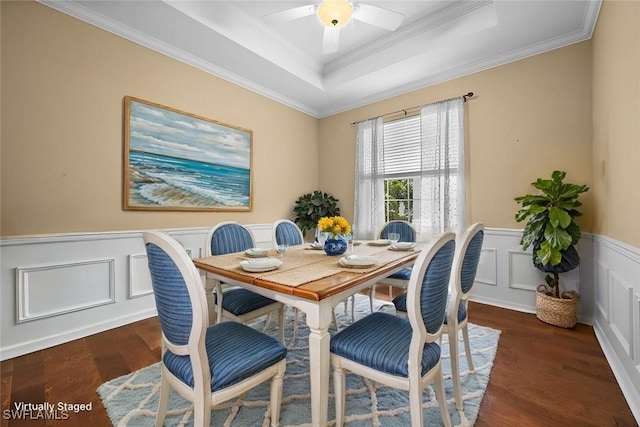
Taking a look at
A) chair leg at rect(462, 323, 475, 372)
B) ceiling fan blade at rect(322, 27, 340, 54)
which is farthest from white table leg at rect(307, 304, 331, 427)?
ceiling fan blade at rect(322, 27, 340, 54)

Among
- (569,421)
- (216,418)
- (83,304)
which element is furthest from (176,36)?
(569,421)

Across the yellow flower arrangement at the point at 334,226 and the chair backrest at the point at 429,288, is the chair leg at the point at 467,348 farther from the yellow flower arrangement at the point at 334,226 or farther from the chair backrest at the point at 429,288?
the yellow flower arrangement at the point at 334,226

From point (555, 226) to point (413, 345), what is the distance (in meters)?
2.05

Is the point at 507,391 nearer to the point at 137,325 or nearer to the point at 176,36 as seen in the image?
the point at 137,325

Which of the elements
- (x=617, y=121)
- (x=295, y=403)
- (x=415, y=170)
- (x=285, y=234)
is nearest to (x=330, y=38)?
(x=285, y=234)

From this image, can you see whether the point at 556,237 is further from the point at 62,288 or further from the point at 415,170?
the point at 62,288

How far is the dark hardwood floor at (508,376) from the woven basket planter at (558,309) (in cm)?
8

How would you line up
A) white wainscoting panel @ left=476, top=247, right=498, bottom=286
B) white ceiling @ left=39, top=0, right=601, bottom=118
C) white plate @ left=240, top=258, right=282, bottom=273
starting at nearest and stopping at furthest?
white plate @ left=240, top=258, right=282, bottom=273 < white ceiling @ left=39, top=0, right=601, bottom=118 < white wainscoting panel @ left=476, top=247, right=498, bottom=286

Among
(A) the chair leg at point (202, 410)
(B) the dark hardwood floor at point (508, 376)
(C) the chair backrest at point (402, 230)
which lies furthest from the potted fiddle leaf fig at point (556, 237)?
(A) the chair leg at point (202, 410)

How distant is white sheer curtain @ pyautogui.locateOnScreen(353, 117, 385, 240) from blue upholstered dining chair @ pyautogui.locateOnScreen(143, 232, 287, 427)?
2.89m

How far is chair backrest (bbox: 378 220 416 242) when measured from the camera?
9.02 ft

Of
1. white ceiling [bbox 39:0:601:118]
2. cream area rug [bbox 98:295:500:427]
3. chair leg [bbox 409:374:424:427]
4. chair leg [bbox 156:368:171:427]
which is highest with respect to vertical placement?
white ceiling [bbox 39:0:601:118]

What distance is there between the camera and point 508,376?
1758 millimetres

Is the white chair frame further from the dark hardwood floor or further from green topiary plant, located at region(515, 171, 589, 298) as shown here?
green topiary plant, located at region(515, 171, 589, 298)
